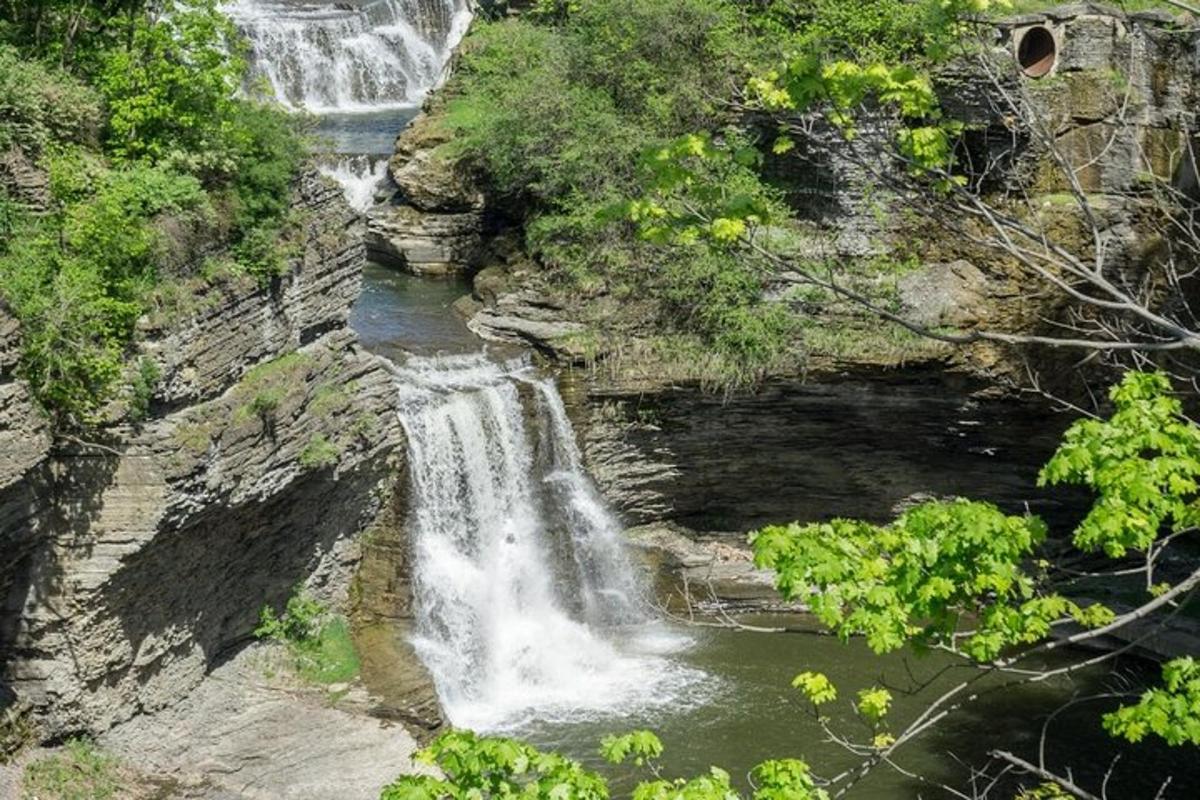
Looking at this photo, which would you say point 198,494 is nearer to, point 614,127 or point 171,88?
point 171,88

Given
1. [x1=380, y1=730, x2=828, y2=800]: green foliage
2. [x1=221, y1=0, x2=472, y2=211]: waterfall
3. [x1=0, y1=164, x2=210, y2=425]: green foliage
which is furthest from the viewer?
[x1=221, y1=0, x2=472, y2=211]: waterfall

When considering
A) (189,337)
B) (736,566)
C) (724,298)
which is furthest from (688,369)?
(189,337)

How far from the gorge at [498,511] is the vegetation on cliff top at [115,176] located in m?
0.35

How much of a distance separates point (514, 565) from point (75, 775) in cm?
737

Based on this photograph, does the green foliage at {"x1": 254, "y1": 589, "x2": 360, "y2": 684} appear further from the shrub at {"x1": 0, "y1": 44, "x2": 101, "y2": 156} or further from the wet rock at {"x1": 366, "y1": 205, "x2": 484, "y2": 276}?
the wet rock at {"x1": 366, "y1": 205, "x2": 484, "y2": 276}

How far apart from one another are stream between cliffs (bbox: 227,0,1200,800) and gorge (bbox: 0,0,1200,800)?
56mm

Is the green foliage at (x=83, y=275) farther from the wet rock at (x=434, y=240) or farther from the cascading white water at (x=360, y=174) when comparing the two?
the cascading white water at (x=360, y=174)

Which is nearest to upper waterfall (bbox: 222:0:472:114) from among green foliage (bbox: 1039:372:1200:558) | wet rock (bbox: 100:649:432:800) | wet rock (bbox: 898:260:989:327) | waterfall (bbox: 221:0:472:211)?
waterfall (bbox: 221:0:472:211)

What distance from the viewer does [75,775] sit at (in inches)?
628

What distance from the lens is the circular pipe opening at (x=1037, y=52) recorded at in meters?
22.8

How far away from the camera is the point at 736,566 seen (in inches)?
906

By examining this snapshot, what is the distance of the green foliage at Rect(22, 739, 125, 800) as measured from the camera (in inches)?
615

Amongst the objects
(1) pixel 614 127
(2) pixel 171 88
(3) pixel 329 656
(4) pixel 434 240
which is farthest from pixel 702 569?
(2) pixel 171 88

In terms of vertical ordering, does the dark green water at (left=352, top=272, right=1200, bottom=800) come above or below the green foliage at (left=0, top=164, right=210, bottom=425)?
below
